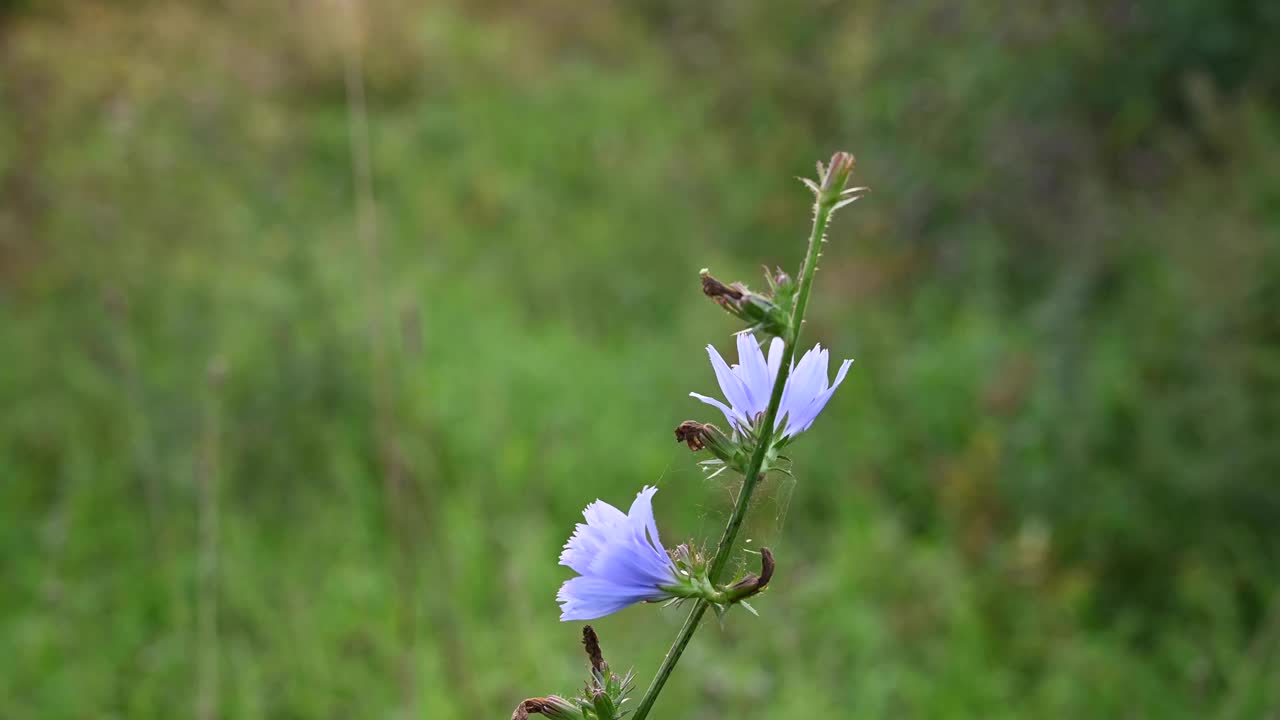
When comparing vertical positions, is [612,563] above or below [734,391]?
below

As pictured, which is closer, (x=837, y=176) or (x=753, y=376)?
(x=837, y=176)

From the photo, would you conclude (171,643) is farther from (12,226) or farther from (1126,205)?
(1126,205)

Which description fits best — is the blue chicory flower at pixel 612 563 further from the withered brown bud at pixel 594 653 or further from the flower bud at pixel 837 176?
the flower bud at pixel 837 176

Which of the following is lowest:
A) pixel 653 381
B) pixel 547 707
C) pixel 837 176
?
pixel 547 707

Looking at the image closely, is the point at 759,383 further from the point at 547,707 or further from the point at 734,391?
the point at 547,707

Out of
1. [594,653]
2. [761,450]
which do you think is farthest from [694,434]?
[594,653]
